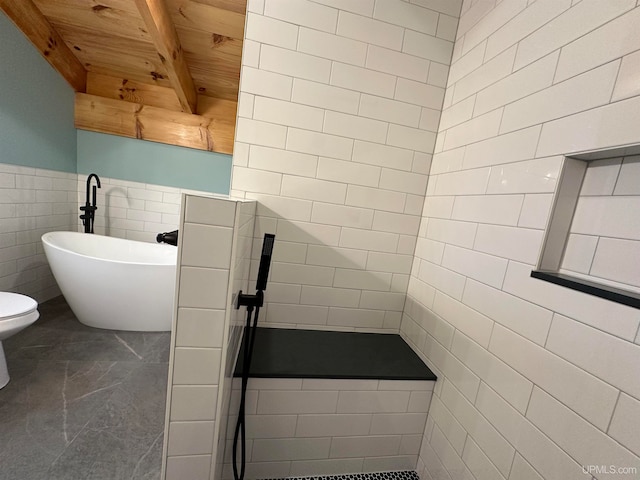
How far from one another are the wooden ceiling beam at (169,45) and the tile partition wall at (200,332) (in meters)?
1.65

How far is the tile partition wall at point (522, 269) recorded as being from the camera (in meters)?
0.62

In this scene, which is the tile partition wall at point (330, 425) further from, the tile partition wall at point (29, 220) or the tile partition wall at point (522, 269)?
the tile partition wall at point (29, 220)

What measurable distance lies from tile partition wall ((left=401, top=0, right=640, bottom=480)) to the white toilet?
2.11 m

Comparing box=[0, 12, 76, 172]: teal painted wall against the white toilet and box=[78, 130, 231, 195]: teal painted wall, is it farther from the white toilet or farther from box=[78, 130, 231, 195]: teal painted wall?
the white toilet

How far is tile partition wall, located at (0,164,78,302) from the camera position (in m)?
1.94

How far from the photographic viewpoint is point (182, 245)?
2.22 ft

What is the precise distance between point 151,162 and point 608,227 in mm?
3238

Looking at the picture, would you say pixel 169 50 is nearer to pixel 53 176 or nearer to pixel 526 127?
pixel 53 176

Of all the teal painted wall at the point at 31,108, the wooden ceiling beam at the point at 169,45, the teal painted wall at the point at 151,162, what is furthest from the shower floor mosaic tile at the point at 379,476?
the teal painted wall at the point at 31,108

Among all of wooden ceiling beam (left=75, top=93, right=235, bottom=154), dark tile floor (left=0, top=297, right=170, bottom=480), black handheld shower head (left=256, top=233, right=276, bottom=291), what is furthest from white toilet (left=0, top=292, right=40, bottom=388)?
wooden ceiling beam (left=75, top=93, right=235, bottom=154)

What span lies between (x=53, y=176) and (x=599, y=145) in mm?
3520

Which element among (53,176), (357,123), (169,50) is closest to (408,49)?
(357,123)

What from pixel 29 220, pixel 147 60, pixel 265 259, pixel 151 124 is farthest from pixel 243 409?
pixel 147 60

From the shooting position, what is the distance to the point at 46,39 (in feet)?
6.69
